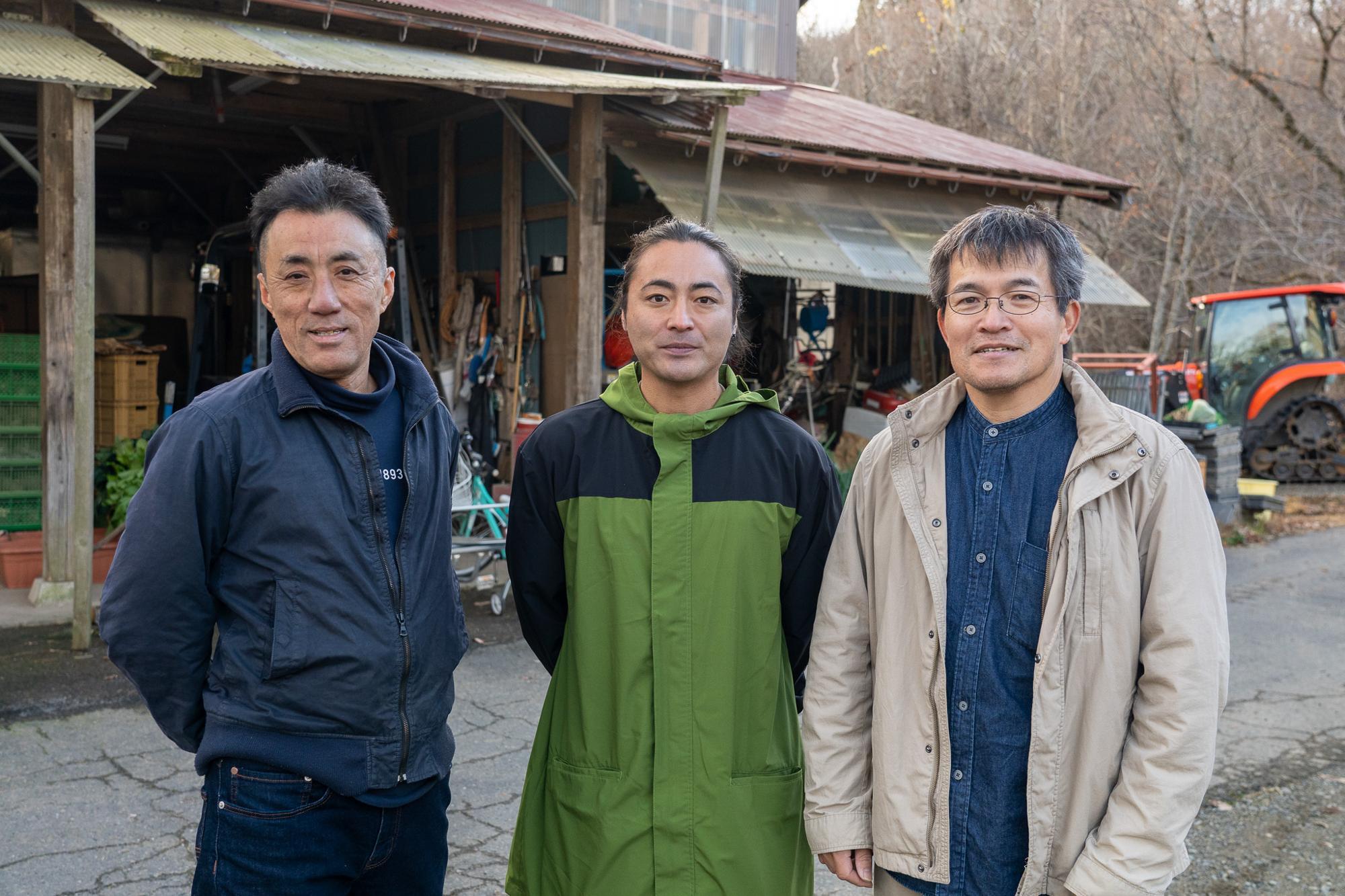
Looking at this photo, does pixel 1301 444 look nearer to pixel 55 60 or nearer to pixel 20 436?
pixel 20 436

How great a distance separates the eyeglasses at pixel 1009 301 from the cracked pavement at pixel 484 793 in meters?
2.36

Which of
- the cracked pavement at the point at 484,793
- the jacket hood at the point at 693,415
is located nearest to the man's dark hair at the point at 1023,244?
the jacket hood at the point at 693,415

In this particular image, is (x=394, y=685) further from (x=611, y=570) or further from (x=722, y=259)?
(x=722, y=259)

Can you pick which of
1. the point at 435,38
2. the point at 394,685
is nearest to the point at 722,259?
the point at 394,685

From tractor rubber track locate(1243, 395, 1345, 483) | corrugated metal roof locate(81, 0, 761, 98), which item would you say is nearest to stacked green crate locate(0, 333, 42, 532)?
corrugated metal roof locate(81, 0, 761, 98)

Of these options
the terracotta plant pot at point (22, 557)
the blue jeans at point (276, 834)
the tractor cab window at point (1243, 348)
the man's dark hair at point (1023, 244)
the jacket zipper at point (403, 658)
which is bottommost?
the terracotta plant pot at point (22, 557)

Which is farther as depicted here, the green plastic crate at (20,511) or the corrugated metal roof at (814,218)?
the corrugated metal roof at (814,218)

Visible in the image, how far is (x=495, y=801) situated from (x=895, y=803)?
2.64m

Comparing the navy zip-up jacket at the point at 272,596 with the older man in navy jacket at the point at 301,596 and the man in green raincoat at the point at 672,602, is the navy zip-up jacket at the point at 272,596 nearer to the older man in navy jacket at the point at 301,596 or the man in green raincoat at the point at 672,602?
the older man in navy jacket at the point at 301,596

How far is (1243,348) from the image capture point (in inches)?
631

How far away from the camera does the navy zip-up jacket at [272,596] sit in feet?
6.64

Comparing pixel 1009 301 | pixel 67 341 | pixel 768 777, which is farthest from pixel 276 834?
pixel 67 341

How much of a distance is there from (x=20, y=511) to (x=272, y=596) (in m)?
6.64

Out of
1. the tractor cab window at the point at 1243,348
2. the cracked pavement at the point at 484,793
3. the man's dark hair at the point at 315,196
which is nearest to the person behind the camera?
the man's dark hair at the point at 315,196
